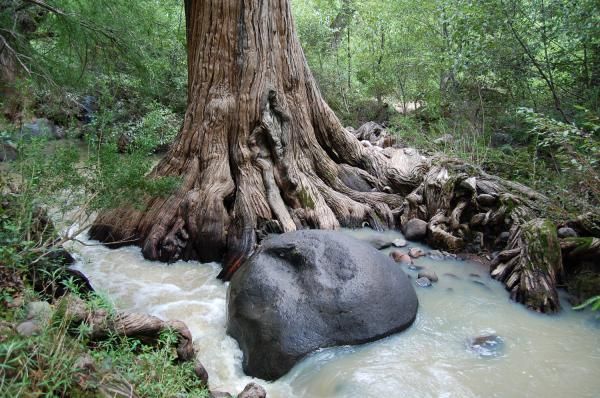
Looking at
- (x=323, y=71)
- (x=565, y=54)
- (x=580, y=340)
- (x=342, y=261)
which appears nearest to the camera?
(x=580, y=340)

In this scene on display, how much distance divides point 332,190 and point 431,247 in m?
1.50

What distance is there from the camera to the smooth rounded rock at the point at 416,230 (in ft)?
17.7

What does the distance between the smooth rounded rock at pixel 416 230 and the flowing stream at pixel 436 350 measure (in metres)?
0.88

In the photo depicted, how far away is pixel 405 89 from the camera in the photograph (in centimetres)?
1059

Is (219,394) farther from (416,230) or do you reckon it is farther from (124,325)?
(416,230)

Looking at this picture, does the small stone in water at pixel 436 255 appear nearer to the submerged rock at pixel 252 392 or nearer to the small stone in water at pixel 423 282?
the small stone in water at pixel 423 282

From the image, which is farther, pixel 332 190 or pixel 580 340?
pixel 332 190

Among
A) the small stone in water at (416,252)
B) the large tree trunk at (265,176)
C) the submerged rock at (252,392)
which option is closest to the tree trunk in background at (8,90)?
the large tree trunk at (265,176)

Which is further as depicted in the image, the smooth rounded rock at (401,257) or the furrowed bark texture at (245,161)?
the furrowed bark texture at (245,161)

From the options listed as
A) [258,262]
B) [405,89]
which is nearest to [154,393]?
[258,262]

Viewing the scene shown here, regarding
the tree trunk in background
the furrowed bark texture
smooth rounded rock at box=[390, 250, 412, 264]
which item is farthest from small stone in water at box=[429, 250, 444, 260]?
the tree trunk in background

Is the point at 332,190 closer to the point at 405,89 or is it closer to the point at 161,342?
the point at 161,342

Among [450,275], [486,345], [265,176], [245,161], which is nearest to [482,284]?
[450,275]

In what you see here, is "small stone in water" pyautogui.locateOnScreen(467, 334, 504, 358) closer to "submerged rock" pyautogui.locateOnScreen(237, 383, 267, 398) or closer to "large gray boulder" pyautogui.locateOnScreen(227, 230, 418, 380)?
"large gray boulder" pyautogui.locateOnScreen(227, 230, 418, 380)
